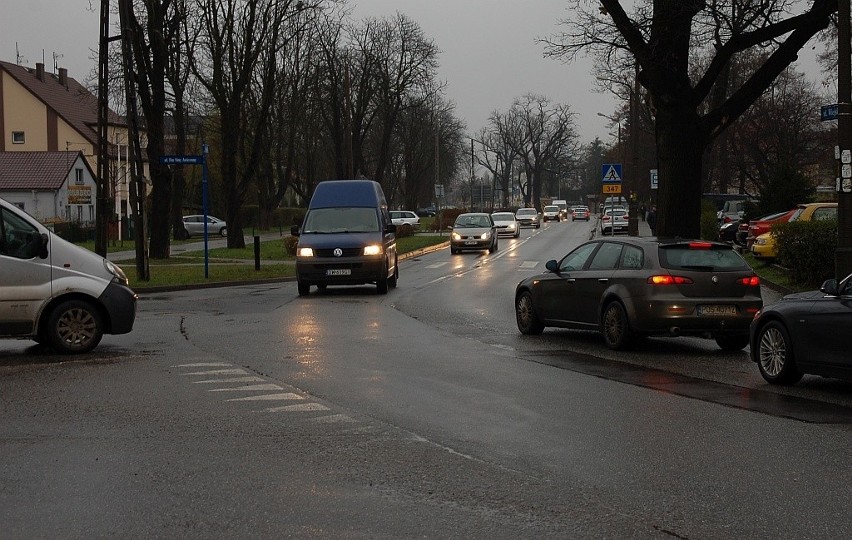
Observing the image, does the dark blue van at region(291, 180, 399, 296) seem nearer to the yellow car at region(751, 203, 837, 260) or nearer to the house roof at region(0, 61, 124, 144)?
the yellow car at region(751, 203, 837, 260)

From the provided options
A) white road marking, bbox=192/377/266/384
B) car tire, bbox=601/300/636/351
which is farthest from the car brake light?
white road marking, bbox=192/377/266/384

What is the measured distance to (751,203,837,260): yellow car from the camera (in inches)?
1176

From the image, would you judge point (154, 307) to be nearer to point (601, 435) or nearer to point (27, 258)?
point (27, 258)

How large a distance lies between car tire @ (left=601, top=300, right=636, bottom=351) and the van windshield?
11.1 m

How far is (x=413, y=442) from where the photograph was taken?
820 centimetres

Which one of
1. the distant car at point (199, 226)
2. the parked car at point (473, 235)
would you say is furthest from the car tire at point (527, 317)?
the distant car at point (199, 226)

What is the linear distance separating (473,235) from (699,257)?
32.4 meters

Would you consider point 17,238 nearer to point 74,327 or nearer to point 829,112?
point 74,327

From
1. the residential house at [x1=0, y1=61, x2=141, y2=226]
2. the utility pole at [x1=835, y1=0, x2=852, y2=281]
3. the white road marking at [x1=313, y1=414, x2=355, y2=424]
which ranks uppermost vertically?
the residential house at [x1=0, y1=61, x2=141, y2=226]

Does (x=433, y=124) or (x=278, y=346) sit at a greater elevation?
(x=433, y=124)

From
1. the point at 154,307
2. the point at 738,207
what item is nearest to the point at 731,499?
the point at 154,307

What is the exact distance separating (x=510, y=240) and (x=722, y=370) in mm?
48138

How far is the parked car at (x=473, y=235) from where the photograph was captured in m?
46.6

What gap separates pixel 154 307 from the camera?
71.1ft
